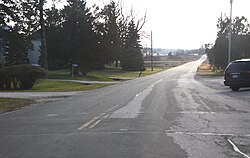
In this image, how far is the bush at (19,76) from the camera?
32.7 meters

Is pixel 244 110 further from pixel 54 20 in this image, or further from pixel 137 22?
pixel 137 22

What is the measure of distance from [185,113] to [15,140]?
6560 millimetres

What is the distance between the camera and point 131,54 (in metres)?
94.5

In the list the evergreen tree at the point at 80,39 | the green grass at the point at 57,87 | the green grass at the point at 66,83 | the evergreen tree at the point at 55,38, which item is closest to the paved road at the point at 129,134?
the green grass at the point at 57,87

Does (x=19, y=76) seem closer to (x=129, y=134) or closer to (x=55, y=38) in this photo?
(x=129, y=134)

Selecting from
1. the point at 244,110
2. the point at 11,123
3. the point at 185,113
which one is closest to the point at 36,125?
the point at 11,123

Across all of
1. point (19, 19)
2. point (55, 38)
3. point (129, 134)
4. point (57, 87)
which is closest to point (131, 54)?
point (55, 38)

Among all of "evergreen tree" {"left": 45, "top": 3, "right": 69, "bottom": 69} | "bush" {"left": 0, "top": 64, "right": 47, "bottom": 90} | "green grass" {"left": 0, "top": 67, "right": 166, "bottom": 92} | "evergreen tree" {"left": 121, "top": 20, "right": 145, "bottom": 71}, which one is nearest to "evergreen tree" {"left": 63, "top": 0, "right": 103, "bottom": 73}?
"evergreen tree" {"left": 45, "top": 3, "right": 69, "bottom": 69}

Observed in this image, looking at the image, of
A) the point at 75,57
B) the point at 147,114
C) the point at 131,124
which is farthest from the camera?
the point at 75,57

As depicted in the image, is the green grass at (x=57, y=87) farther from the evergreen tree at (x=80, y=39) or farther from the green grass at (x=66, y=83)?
the evergreen tree at (x=80, y=39)

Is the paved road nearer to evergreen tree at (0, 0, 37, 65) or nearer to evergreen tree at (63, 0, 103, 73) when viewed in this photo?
evergreen tree at (0, 0, 37, 65)

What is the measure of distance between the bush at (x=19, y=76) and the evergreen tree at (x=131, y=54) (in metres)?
60.2

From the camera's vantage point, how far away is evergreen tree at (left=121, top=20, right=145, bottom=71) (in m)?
93.9

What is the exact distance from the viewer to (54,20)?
217ft
